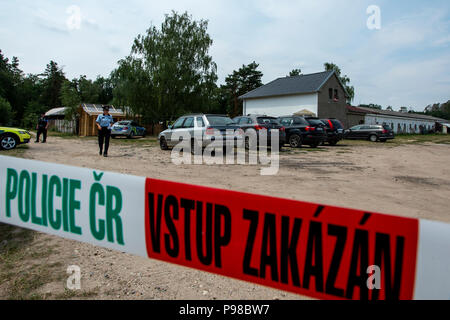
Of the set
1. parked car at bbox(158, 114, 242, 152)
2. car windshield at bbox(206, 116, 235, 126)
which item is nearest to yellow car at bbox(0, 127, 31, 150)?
parked car at bbox(158, 114, 242, 152)

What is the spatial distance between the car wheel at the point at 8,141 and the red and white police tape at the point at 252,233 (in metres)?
13.6

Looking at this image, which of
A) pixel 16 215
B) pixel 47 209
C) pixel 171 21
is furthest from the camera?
pixel 171 21

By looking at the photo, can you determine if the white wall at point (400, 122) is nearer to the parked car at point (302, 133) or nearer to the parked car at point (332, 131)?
the parked car at point (332, 131)

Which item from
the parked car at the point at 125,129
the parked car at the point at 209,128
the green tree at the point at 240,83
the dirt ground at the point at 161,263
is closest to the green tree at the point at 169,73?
the parked car at the point at 125,129

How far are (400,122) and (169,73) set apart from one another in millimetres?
46746

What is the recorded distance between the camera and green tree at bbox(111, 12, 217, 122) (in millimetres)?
29297

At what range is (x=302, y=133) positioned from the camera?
55.9ft

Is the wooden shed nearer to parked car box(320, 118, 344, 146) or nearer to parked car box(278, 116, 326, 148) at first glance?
parked car box(278, 116, 326, 148)

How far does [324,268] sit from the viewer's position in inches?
74.2

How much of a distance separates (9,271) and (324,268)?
3.14 meters

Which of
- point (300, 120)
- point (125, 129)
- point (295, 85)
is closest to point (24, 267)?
point (300, 120)

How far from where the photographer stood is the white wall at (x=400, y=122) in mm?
46662

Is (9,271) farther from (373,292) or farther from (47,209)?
(373,292)
